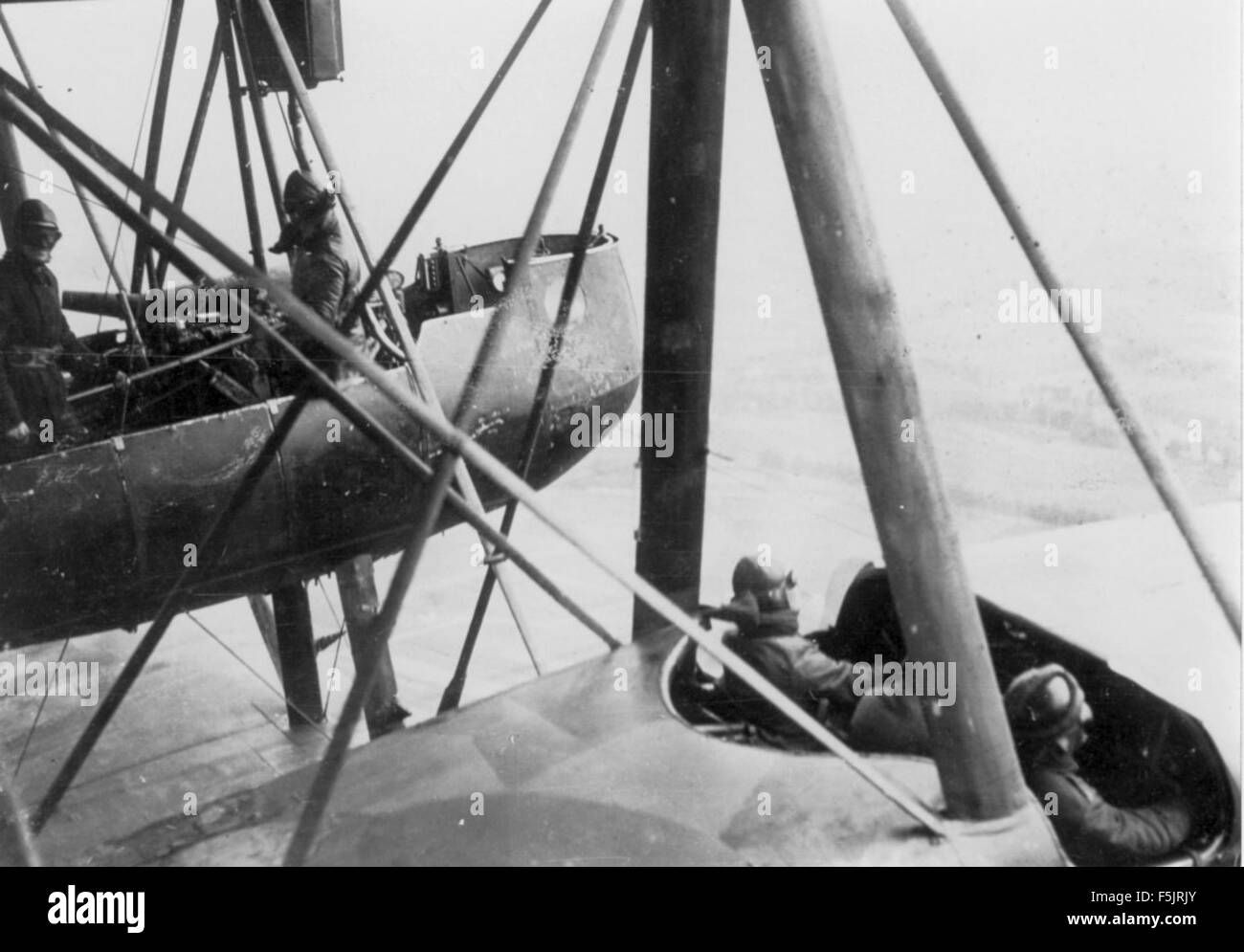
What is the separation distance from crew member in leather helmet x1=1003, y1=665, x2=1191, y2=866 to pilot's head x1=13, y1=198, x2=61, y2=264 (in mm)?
5556

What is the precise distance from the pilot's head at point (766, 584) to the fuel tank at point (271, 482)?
1.85 meters

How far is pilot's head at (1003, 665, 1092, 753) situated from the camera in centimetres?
299

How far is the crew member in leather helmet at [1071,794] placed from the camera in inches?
117

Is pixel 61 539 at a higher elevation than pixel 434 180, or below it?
below

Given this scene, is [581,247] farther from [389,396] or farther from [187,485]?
[187,485]

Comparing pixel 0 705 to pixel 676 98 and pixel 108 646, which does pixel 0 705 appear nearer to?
pixel 108 646

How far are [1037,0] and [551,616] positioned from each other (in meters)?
17.5

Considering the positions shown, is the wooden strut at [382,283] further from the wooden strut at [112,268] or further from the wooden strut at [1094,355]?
the wooden strut at [1094,355]

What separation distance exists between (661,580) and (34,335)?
3.97m

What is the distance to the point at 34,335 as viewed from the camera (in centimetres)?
564

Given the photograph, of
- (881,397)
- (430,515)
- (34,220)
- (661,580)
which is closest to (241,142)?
(34,220)

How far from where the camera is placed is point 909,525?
2.75 metres

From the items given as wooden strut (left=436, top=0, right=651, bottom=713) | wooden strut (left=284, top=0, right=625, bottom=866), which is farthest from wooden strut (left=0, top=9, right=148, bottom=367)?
wooden strut (left=284, top=0, right=625, bottom=866)
